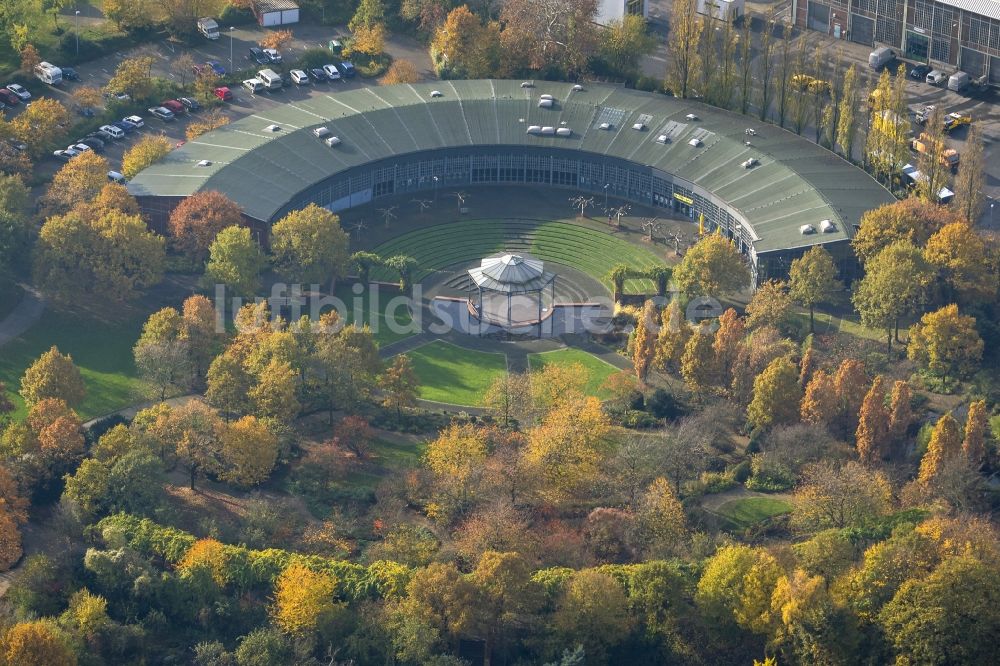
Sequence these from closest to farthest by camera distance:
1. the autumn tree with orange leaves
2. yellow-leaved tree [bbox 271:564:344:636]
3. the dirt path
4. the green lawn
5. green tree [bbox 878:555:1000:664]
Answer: green tree [bbox 878:555:1000:664]
yellow-leaved tree [bbox 271:564:344:636]
the green lawn
the dirt path
the autumn tree with orange leaves

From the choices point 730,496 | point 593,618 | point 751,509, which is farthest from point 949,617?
point 593,618

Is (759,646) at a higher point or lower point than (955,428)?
lower

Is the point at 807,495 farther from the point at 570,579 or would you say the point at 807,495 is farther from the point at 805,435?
the point at 570,579

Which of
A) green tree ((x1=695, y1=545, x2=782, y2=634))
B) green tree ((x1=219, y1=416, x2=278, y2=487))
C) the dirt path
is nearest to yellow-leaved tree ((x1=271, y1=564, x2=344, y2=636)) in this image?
green tree ((x1=219, y1=416, x2=278, y2=487))

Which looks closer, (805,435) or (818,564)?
(818,564)

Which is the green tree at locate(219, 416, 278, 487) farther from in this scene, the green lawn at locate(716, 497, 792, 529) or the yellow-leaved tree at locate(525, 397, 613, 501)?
the green lawn at locate(716, 497, 792, 529)

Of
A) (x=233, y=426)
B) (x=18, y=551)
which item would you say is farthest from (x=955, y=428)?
(x=18, y=551)

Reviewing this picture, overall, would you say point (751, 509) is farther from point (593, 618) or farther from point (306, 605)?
point (306, 605)

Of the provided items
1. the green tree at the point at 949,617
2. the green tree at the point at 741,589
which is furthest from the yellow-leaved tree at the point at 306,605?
the green tree at the point at 949,617
